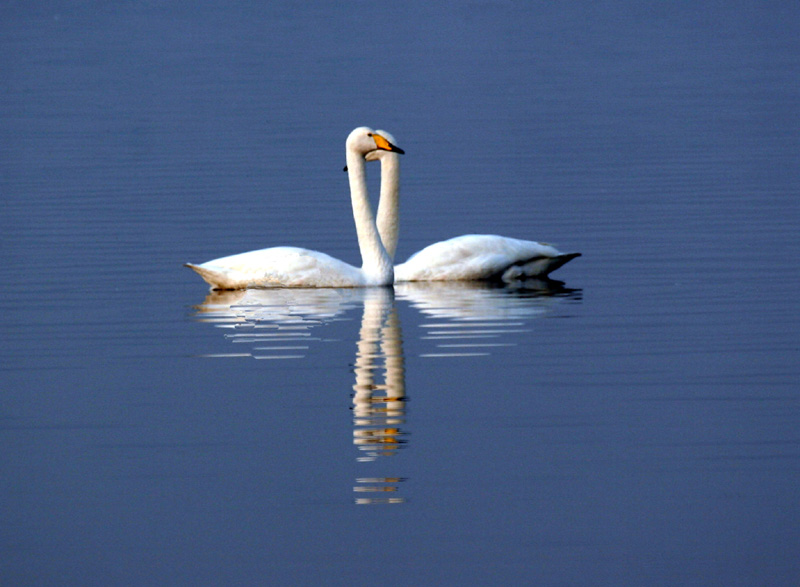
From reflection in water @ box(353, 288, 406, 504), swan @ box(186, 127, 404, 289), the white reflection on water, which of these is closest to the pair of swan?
swan @ box(186, 127, 404, 289)

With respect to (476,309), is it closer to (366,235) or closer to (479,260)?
(479,260)

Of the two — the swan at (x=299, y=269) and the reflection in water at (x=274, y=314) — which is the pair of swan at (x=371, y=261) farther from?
the reflection in water at (x=274, y=314)

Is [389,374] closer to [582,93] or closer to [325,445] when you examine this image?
[325,445]

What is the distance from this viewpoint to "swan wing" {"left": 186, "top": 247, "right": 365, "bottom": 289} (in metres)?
15.7

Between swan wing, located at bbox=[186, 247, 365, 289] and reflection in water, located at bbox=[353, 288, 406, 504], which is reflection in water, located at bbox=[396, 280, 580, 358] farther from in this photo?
swan wing, located at bbox=[186, 247, 365, 289]

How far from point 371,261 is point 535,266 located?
172 centimetres

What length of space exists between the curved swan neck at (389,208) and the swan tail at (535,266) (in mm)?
1356

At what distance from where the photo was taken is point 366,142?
16422 millimetres

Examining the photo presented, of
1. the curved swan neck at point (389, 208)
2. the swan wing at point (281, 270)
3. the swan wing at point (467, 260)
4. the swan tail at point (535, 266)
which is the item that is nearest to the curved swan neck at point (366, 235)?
the swan wing at point (281, 270)

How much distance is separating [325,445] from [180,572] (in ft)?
6.53

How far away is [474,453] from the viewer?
30.5ft

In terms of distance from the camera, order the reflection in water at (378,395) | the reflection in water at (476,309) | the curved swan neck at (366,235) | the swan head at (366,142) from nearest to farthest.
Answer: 1. the reflection in water at (378,395)
2. the reflection in water at (476,309)
3. the curved swan neck at (366,235)
4. the swan head at (366,142)

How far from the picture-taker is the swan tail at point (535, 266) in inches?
653

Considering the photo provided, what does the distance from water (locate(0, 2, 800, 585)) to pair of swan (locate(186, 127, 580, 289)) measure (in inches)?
11.2
